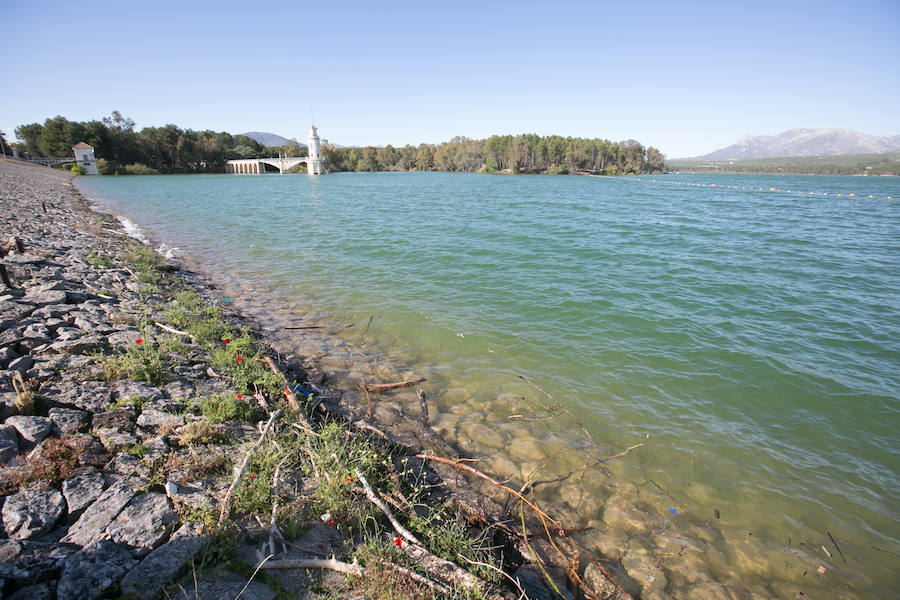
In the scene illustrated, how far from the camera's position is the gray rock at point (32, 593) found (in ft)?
7.98

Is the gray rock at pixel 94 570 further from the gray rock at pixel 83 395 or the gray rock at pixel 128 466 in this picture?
the gray rock at pixel 83 395

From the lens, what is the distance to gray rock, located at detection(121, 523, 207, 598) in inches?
106

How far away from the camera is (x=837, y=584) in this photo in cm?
430

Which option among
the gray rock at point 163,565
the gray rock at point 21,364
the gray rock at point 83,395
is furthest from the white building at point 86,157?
the gray rock at point 163,565

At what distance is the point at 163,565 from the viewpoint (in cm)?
288

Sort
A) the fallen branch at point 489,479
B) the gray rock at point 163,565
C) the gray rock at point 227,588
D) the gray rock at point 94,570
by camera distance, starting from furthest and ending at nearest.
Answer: the fallen branch at point 489,479 < the gray rock at point 227,588 < the gray rock at point 163,565 < the gray rock at point 94,570

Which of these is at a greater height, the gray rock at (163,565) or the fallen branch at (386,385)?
the gray rock at (163,565)

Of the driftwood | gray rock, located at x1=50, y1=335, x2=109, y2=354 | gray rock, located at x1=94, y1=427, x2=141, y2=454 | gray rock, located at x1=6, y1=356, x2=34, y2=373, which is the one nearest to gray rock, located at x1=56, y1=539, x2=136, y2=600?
gray rock, located at x1=94, y1=427, x2=141, y2=454

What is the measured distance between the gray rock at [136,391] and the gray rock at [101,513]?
69.2 inches

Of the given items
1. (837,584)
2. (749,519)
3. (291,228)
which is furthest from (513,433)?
(291,228)

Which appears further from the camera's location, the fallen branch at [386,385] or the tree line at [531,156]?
the tree line at [531,156]

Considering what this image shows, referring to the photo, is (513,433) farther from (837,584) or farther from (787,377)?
(787,377)

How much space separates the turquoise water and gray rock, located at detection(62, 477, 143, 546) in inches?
159

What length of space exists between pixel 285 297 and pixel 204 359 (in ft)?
19.8
